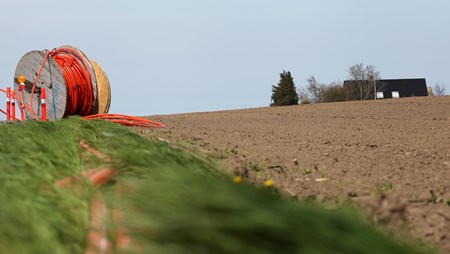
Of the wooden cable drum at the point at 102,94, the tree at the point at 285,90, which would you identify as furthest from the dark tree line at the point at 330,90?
the wooden cable drum at the point at 102,94

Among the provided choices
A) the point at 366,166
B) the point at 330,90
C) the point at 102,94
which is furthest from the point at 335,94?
the point at 366,166

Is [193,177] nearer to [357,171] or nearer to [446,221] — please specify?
[446,221]

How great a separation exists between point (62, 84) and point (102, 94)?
122 cm

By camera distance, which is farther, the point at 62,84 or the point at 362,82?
the point at 362,82

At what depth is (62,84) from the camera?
16.9m

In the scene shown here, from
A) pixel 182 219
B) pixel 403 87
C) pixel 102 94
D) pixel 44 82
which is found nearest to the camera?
pixel 182 219

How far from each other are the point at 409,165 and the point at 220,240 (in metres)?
5.82

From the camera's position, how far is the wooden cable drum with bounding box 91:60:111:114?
58.6 feet

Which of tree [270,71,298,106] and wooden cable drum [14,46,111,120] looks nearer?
wooden cable drum [14,46,111,120]

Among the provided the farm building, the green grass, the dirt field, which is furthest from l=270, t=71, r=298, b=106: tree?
the green grass

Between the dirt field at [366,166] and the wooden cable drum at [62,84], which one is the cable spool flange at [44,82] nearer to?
the wooden cable drum at [62,84]

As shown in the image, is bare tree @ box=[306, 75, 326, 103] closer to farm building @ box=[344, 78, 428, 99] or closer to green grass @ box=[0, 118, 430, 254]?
farm building @ box=[344, 78, 428, 99]

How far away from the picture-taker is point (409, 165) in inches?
304

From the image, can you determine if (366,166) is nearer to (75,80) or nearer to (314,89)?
(75,80)
